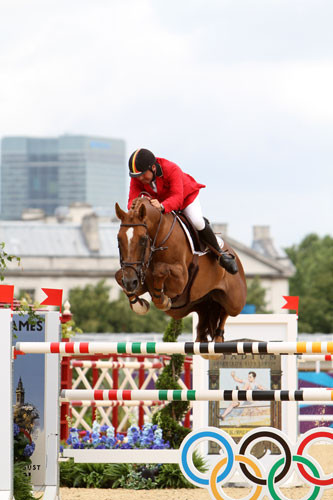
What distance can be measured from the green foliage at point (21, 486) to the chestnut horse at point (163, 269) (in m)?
2.22

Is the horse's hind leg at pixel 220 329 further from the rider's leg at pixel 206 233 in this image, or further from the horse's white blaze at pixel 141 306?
the horse's white blaze at pixel 141 306

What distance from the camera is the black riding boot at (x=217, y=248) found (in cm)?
694

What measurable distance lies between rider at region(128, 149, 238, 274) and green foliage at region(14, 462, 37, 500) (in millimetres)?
2587

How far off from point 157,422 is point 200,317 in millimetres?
4688

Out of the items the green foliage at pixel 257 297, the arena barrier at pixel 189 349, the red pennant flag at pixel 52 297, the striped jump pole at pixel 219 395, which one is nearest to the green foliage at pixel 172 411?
the red pennant flag at pixel 52 297

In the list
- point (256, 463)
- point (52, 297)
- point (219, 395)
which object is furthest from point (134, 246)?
point (256, 463)

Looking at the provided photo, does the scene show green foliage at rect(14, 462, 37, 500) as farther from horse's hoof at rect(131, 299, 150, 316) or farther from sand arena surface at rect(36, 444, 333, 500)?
horse's hoof at rect(131, 299, 150, 316)

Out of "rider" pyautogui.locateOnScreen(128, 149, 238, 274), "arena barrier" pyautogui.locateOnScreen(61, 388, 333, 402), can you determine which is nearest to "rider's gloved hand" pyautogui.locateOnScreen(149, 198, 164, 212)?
"rider" pyautogui.locateOnScreen(128, 149, 238, 274)

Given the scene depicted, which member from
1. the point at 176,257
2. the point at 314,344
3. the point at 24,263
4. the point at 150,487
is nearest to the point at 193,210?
the point at 176,257

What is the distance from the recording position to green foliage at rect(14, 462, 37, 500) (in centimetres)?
813

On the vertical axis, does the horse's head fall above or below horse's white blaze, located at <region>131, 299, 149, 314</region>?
above

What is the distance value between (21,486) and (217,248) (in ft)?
8.86

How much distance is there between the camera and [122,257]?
620cm

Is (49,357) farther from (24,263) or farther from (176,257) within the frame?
(24,263)
